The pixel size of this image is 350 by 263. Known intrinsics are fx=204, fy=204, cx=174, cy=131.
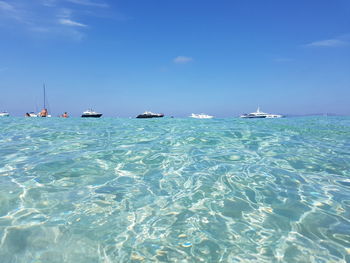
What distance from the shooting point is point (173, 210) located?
3547 mm

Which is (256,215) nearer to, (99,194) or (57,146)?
(99,194)

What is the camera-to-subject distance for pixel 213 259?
244 centimetres

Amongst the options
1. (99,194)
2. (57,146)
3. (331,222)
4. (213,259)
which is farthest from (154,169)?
(57,146)

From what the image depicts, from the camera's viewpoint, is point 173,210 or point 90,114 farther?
point 90,114

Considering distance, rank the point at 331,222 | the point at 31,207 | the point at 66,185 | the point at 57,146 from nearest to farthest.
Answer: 1. the point at 331,222
2. the point at 31,207
3. the point at 66,185
4. the point at 57,146

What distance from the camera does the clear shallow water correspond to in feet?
8.45

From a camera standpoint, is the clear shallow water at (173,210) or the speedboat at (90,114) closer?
the clear shallow water at (173,210)

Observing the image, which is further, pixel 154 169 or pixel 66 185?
pixel 154 169

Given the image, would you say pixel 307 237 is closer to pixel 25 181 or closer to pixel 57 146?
pixel 25 181

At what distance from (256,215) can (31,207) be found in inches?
153

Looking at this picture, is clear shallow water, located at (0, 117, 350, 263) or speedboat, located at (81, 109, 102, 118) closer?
clear shallow water, located at (0, 117, 350, 263)

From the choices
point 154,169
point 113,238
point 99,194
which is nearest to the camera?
point 113,238

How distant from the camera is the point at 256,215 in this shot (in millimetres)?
3385

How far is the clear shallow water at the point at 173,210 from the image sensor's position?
2576mm
